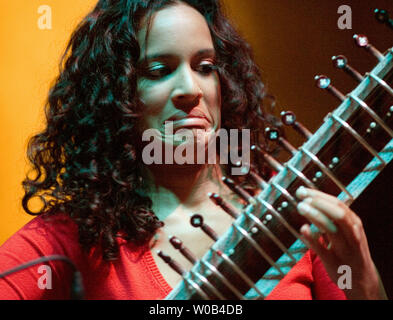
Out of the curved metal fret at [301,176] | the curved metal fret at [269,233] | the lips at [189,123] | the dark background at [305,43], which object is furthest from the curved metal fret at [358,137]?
the dark background at [305,43]

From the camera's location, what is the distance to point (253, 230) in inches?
37.3

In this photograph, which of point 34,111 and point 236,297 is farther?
point 34,111

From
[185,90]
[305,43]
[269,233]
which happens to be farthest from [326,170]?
[305,43]

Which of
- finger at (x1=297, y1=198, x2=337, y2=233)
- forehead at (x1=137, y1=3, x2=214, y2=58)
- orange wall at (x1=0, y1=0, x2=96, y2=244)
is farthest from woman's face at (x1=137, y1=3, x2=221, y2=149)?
orange wall at (x1=0, y1=0, x2=96, y2=244)

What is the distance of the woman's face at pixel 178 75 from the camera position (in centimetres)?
116

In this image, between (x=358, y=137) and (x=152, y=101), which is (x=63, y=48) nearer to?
(x=152, y=101)

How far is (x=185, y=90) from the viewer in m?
1.15

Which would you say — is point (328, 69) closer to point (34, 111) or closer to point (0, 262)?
point (34, 111)

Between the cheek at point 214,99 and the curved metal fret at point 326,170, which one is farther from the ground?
the cheek at point 214,99

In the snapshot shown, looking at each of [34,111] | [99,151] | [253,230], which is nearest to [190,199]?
[99,151]

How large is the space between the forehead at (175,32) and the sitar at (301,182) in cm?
36

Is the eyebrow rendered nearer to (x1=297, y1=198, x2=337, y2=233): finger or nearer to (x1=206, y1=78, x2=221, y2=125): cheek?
(x1=206, y1=78, x2=221, y2=125): cheek

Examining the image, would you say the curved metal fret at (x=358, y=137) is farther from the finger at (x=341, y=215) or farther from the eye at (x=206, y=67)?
the eye at (x=206, y=67)
